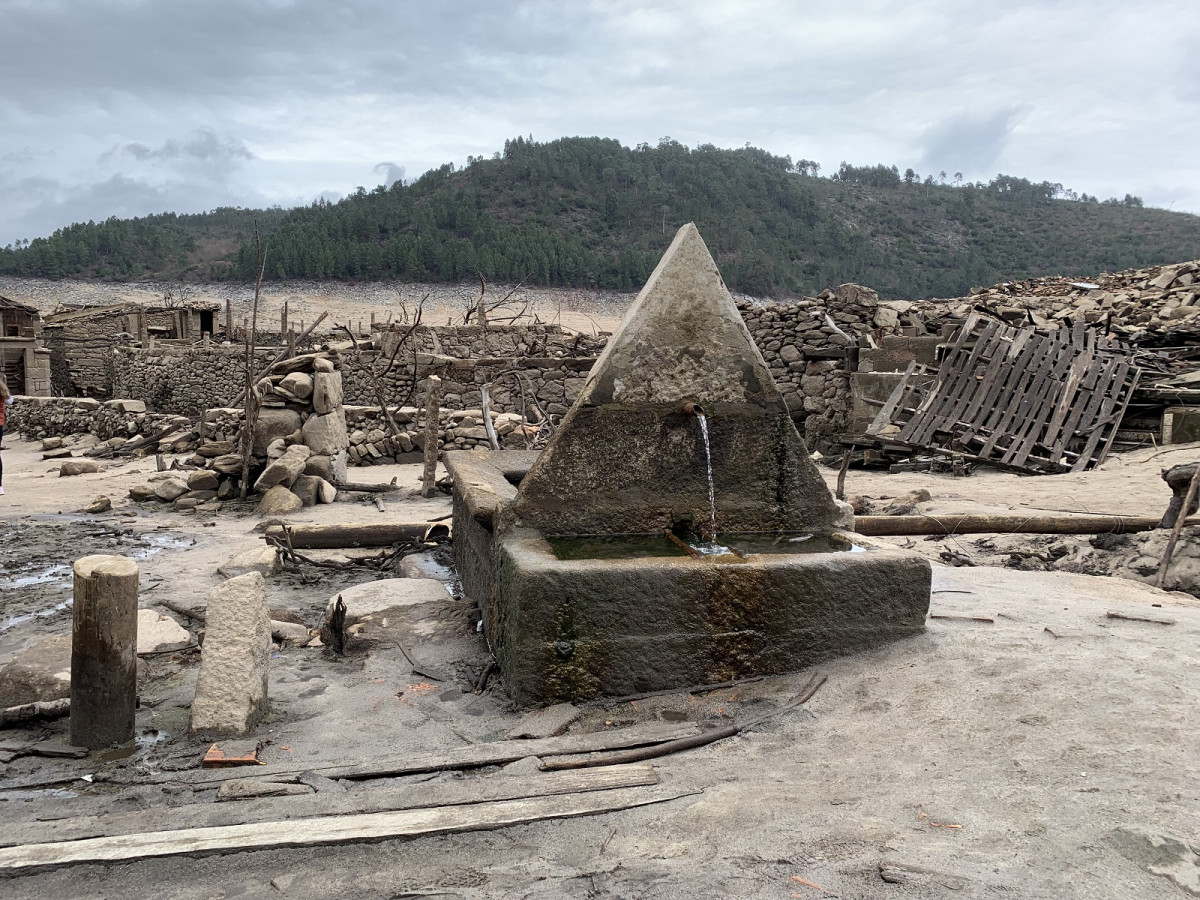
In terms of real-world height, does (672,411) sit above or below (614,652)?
above

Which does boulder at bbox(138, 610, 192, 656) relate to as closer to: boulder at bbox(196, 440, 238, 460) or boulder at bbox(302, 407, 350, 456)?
boulder at bbox(302, 407, 350, 456)

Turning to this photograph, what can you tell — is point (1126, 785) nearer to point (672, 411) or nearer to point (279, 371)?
point (672, 411)

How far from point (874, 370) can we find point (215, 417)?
1071 cm

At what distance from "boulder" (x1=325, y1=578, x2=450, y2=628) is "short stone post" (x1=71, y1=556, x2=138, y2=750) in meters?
1.42

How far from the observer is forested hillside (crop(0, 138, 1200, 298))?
48.7m

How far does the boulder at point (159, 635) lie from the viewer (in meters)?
4.36

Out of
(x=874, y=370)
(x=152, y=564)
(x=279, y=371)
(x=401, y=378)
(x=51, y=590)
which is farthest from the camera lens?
(x=401, y=378)

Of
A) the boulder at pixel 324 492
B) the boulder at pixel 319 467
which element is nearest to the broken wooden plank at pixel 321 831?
the boulder at pixel 324 492

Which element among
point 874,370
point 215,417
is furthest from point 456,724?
point 215,417

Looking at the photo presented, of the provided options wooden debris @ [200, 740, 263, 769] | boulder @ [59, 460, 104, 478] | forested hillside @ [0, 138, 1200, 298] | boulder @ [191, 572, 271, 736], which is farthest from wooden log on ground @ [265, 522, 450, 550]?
forested hillside @ [0, 138, 1200, 298]

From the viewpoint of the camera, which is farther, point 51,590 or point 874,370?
point 874,370

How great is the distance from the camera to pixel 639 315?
4.15m

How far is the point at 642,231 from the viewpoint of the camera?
56.3 metres

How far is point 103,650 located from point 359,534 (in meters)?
3.96
